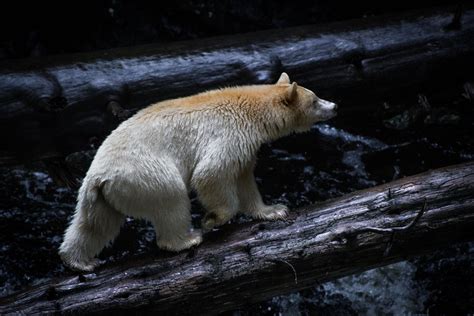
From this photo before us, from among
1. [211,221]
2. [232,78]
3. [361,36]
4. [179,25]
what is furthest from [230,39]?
[211,221]

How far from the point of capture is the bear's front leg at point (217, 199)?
4898mm

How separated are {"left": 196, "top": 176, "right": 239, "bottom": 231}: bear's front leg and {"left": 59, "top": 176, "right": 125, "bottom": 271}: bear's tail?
0.66 m

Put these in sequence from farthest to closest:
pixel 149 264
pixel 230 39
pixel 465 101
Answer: pixel 465 101, pixel 230 39, pixel 149 264

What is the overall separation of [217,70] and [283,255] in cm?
296

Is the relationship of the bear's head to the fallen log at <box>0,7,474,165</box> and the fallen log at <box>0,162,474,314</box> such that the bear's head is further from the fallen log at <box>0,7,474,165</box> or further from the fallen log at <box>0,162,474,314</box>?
the fallen log at <box>0,7,474,165</box>

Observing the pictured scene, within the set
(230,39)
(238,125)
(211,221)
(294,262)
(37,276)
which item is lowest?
(37,276)

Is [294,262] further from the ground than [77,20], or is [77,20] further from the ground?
[77,20]

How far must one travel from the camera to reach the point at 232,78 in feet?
23.6

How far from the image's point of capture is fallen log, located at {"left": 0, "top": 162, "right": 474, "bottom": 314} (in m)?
4.64

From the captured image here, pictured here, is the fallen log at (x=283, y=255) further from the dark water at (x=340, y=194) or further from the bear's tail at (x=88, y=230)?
the dark water at (x=340, y=194)

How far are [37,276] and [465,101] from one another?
608cm

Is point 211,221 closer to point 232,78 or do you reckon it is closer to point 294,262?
point 294,262

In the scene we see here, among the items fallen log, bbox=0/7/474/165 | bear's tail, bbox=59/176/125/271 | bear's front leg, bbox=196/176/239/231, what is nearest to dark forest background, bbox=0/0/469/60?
fallen log, bbox=0/7/474/165

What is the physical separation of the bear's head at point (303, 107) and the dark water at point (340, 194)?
160 cm
